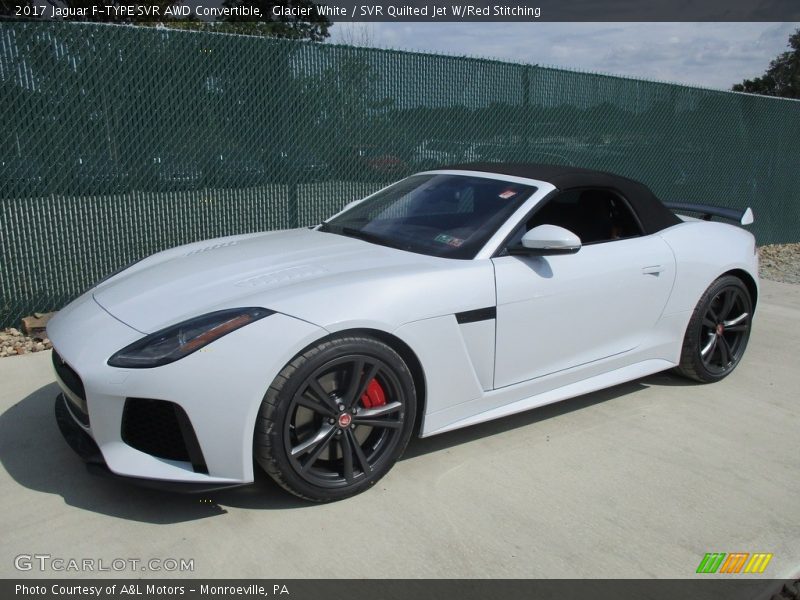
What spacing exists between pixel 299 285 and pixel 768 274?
788cm

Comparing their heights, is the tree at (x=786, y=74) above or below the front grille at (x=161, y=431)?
above

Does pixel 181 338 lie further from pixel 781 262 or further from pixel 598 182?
pixel 781 262

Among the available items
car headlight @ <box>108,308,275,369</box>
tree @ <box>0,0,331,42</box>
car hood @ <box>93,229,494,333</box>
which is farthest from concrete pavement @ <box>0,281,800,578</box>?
tree @ <box>0,0,331,42</box>

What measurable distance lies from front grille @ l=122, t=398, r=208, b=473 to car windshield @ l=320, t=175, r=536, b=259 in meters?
1.48

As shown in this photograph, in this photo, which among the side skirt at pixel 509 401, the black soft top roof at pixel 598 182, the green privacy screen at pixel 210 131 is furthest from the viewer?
the green privacy screen at pixel 210 131

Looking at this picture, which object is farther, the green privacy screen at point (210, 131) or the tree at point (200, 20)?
the tree at point (200, 20)

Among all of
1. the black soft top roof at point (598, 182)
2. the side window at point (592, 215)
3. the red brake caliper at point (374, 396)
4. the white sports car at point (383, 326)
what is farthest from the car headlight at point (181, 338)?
the black soft top roof at point (598, 182)

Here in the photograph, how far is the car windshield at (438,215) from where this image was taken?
357cm

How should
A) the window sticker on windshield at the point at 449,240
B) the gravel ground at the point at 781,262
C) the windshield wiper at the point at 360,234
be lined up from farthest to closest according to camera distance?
1. the gravel ground at the point at 781,262
2. the windshield wiper at the point at 360,234
3. the window sticker on windshield at the point at 449,240

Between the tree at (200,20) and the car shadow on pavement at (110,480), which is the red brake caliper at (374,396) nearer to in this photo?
the car shadow on pavement at (110,480)

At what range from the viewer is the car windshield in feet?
11.7

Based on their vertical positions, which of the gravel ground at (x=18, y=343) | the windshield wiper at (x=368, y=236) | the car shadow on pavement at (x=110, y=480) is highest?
the windshield wiper at (x=368, y=236)

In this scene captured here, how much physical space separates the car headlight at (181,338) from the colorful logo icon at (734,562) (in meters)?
1.95

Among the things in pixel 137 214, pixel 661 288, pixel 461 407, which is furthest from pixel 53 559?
pixel 137 214
